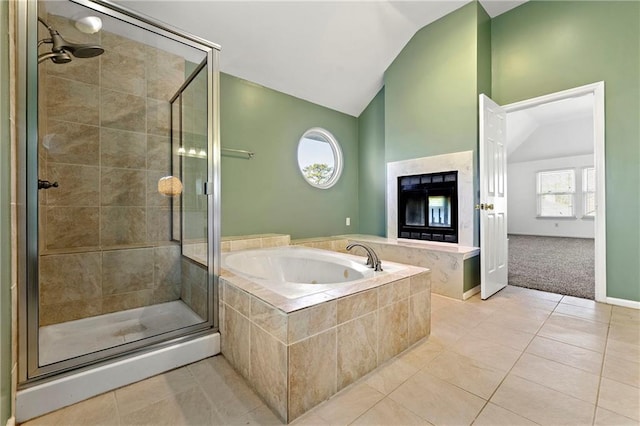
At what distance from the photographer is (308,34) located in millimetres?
2928

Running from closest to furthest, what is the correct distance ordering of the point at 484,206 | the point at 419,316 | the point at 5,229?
the point at 5,229, the point at 419,316, the point at 484,206

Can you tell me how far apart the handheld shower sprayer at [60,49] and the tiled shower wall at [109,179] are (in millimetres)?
150

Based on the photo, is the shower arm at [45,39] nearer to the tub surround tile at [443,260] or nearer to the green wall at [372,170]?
the tub surround tile at [443,260]

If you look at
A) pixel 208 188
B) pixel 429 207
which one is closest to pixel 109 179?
pixel 208 188

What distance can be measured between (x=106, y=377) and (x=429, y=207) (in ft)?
10.7

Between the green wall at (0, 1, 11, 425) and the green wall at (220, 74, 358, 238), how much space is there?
76.5 inches

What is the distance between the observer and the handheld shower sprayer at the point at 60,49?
143 centimetres

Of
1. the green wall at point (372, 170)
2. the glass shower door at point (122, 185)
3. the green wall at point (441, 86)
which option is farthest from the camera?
the green wall at point (372, 170)

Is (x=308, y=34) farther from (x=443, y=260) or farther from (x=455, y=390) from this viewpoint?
(x=455, y=390)

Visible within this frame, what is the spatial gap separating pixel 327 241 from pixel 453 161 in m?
1.80

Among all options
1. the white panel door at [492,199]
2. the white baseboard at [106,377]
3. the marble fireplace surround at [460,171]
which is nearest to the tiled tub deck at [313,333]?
the white baseboard at [106,377]

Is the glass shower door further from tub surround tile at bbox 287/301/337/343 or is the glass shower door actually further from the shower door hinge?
tub surround tile at bbox 287/301/337/343

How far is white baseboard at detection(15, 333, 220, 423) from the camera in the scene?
119 centimetres

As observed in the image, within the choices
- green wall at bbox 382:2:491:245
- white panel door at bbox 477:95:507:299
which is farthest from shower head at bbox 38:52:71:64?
white panel door at bbox 477:95:507:299
